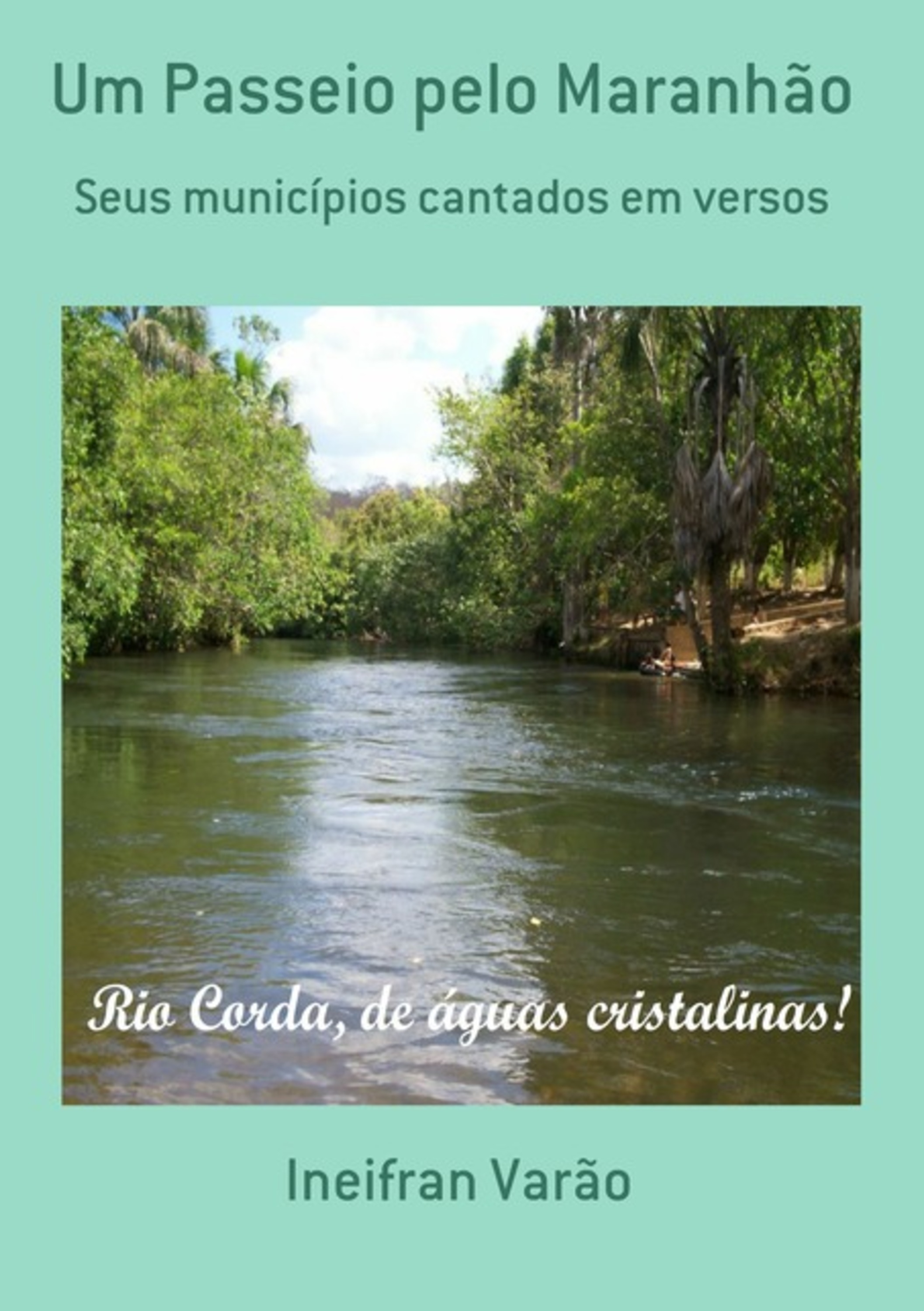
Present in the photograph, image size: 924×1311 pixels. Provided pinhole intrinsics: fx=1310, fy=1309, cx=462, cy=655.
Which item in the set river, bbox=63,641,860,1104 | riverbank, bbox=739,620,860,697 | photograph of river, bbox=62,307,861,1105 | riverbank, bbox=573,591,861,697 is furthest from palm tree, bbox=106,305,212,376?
river, bbox=63,641,860,1104

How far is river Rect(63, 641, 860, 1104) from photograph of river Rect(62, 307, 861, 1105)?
35 millimetres

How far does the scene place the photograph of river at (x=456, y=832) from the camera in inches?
256

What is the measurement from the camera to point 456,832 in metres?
12.4

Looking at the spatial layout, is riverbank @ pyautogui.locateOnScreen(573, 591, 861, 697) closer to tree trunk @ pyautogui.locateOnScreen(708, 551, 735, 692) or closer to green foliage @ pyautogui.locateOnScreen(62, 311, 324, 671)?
tree trunk @ pyautogui.locateOnScreen(708, 551, 735, 692)

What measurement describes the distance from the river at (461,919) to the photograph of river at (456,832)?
0.03 metres

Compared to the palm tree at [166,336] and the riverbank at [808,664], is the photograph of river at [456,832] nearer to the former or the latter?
the riverbank at [808,664]

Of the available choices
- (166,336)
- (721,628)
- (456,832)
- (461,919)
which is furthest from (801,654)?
(166,336)

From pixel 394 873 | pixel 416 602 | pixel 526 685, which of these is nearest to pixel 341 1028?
pixel 394 873

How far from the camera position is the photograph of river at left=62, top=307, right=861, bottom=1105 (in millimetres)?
6508

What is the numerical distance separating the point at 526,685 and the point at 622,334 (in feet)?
29.7

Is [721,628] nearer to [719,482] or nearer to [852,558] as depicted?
[852,558]

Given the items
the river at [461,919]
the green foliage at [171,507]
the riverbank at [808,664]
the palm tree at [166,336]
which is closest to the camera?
the river at [461,919]

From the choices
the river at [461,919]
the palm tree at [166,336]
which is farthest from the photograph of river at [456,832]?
the palm tree at [166,336]

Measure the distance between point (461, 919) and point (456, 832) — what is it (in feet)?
10.7
